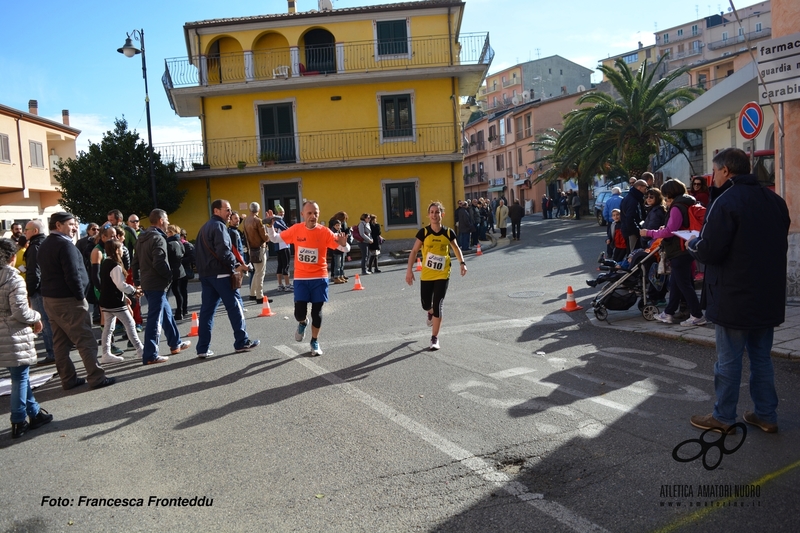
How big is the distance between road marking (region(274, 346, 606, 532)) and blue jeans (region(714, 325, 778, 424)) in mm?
1789

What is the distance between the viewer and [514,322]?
9.73 meters

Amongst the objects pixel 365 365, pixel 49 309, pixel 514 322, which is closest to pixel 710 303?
pixel 365 365

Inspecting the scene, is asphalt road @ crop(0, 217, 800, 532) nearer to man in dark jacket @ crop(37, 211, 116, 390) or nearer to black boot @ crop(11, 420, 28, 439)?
black boot @ crop(11, 420, 28, 439)

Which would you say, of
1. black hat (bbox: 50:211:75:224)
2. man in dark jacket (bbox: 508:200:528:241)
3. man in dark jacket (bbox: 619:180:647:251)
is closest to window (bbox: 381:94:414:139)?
man in dark jacket (bbox: 508:200:528:241)

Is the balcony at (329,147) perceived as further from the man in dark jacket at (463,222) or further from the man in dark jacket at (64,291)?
the man in dark jacket at (64,291)

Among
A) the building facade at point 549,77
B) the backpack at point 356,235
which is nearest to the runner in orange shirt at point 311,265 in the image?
the backpack at point 356,235

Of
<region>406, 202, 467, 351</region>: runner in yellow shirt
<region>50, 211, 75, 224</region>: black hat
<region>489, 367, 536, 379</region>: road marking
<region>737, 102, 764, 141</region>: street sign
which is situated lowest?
<region>489, 367, 536, 379</region>: road marking

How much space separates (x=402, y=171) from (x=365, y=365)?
68.3 ft

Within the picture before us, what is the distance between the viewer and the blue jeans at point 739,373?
183 inches

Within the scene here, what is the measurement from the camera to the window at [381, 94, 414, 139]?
27502 millimetres

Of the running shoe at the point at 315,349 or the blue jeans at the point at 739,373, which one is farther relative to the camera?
the running shoe at the point at 315,349

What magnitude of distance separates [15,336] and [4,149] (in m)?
32.3

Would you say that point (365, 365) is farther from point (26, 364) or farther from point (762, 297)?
point (762, 297)

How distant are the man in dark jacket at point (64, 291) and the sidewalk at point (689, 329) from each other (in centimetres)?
666
